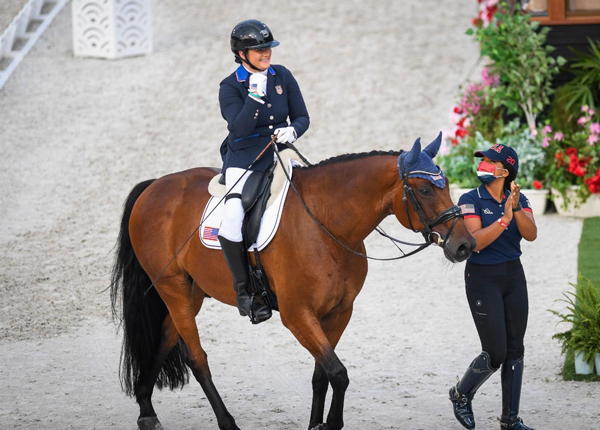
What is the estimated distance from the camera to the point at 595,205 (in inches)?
446

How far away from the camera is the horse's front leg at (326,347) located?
483 centimetres

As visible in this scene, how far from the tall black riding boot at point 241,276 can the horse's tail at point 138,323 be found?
0.86 m

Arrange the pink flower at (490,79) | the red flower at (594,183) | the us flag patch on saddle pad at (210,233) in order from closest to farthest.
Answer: the us flag patch on saddle pad at (210,233)
the red flower at (594,183)
the pink flower at (490,79)

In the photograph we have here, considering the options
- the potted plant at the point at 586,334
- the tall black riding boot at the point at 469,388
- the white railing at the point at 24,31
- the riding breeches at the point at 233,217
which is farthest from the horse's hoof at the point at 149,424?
the white railing at the point at 24,31

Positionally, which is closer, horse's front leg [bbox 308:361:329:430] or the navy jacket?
the navy jacket

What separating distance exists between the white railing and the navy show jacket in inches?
456

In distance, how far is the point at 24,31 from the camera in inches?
662

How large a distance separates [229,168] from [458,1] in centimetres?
1468

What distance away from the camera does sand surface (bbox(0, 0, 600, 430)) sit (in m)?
6.23

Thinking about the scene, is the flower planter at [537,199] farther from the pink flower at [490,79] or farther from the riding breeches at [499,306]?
the riding breeches at [499,306]

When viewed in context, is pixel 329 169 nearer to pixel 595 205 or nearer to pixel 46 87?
pixel 595 205

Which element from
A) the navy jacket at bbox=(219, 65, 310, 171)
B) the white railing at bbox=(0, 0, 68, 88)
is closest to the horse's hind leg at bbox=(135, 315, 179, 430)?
the navy jacket at bbox=(219, 65, 310, 171)

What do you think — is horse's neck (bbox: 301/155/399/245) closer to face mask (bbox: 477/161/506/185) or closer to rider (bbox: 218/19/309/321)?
rider (bbox: 218/19/309/321)

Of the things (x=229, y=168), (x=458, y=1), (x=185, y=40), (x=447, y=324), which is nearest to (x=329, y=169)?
(x=229, y=168)
